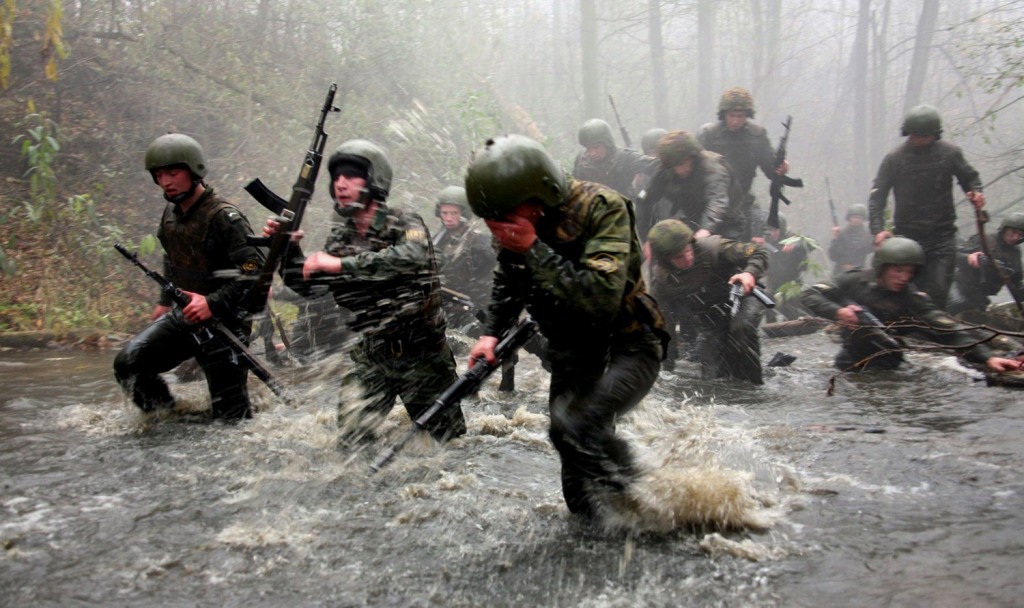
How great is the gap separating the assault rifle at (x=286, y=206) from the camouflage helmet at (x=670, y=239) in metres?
3.50

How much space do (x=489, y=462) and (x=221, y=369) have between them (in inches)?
78.4

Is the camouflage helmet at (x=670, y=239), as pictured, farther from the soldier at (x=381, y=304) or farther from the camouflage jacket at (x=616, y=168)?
the camouflage jacket at (x=616, y=168)

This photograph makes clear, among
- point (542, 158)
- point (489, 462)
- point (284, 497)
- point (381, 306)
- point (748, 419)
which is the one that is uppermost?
point (542, 158)

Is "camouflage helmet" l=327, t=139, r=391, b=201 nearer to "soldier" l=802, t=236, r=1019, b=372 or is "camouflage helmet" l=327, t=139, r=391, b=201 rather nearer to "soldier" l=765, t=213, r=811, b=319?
"soldier" l=802, t=236, r=1019, b=372

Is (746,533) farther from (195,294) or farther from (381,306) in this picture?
(195,294)

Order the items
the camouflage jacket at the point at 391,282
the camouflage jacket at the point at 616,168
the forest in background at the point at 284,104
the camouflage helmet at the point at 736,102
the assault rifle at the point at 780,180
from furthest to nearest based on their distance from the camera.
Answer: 1. the camouflage jacket at the point at 616,168
2. the forest in background at the point at 284,104
3. the assault rifle at the point at 780,180
4. the camouflage helmet at the point at 736,102
5. the camouflage jacket at the point at 391,282

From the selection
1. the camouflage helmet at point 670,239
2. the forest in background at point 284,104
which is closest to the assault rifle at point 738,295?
the camouflage helmet at point 670,239

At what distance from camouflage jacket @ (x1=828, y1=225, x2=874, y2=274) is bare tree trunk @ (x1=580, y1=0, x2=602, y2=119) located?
7199 mm

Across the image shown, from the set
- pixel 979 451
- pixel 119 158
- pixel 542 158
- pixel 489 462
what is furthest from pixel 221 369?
pixel 119 158

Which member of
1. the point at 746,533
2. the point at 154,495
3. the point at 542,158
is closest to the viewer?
the point at 542,158

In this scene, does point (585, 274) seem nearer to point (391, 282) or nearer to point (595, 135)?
point (391, 282)

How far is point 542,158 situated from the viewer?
354 centimetres

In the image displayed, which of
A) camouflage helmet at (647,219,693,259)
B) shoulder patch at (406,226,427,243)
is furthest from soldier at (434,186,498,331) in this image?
shoulder patch at (406,226,427,243)

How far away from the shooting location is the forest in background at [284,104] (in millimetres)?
11391
